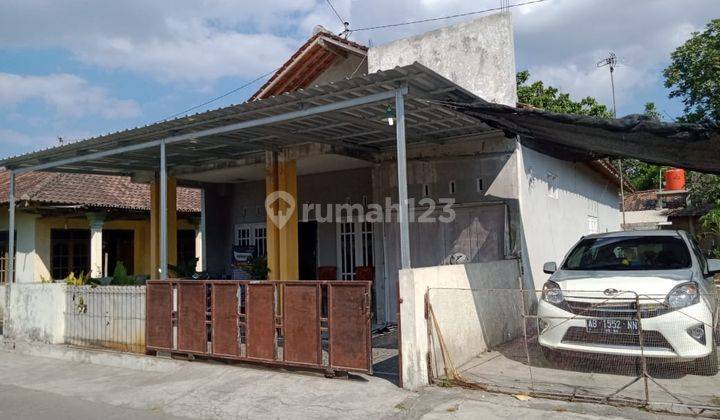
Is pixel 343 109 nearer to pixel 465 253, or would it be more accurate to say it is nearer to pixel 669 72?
pixel 465 253

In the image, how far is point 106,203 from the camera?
53.0 ft

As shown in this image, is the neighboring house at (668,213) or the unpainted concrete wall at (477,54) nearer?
the unpainted concrete wall at (477,54)

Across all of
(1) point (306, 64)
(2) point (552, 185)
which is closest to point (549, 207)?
(2) point (552, 185)

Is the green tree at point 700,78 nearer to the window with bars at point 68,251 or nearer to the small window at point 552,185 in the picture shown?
the small window at point 552,185

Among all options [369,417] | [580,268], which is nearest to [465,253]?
[580,268]

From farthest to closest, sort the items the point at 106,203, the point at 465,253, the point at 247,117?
1. the point at 106,203
2. the point at 465,253
3. the point at 247,117

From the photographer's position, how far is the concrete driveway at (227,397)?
5754 mm

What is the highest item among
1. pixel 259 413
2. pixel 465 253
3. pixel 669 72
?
pixel 669 72

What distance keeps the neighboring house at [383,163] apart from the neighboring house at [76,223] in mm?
3798

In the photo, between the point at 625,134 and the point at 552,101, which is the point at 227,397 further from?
the point at 552,101

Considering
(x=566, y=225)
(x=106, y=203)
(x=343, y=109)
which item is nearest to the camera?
(x=343, y=109)

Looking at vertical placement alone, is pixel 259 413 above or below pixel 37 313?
below

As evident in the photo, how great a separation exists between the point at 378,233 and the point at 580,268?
15.1ft

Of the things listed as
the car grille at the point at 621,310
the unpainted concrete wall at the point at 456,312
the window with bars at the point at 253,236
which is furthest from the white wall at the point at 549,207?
the window with bars at the point at 253,236
